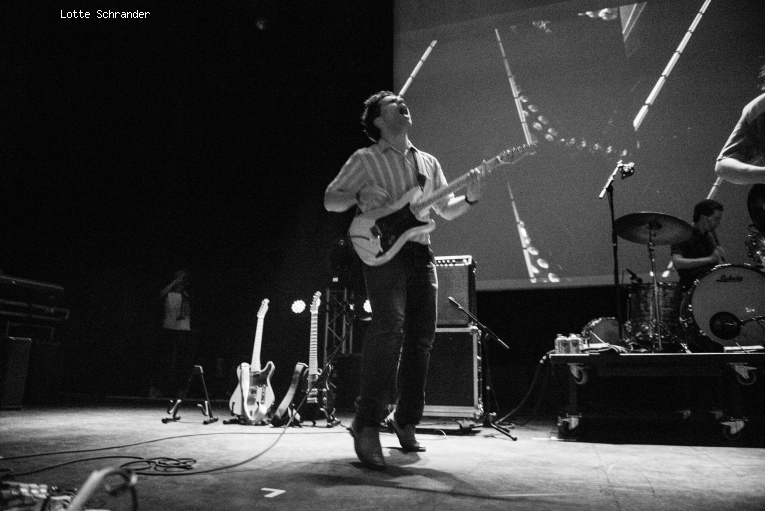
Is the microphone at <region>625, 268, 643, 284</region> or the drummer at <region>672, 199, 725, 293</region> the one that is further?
the microphone at <region>625, 268, 643, 284</region>

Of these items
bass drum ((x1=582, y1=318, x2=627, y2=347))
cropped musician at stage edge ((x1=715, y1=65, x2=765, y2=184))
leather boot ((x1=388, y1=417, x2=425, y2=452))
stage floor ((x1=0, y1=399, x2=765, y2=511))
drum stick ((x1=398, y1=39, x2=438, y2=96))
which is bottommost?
stage floor ((x1=0, y1=399, x2=765, y2=511))

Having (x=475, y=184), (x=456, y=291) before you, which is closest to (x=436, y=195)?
(x=475, y=184)

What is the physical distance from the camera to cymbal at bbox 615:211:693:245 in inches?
142

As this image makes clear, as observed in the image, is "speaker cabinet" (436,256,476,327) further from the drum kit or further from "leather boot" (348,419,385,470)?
"leather boot" (348,419,385,470)

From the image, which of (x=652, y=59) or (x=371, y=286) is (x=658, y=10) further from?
(x=371, y=286)

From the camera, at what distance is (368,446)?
7.00 feet

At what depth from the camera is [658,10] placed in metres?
4.91

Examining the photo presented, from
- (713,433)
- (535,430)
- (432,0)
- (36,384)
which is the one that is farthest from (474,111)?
(36,384)

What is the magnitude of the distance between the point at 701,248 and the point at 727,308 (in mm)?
861

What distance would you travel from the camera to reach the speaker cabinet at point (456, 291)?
3.99 m

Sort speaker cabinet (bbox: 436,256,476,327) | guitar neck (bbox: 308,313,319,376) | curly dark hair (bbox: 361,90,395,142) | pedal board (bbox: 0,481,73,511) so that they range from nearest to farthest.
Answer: pedal board (bbox: 0,481,73,511)
curly dark hair (bbox: 361,90,395,142)
speaker cabinet (bbox: 436,256,476,327)
guitar neck (bbox: 308,313,319,376)

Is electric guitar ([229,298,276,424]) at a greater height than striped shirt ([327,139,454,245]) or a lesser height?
lesser

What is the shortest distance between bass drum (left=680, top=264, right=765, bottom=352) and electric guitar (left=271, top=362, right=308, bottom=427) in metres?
2.91

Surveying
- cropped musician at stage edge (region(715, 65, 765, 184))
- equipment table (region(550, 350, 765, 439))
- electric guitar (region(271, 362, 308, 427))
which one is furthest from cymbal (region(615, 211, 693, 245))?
electric guitar (region(271, 362, 308, 427))
